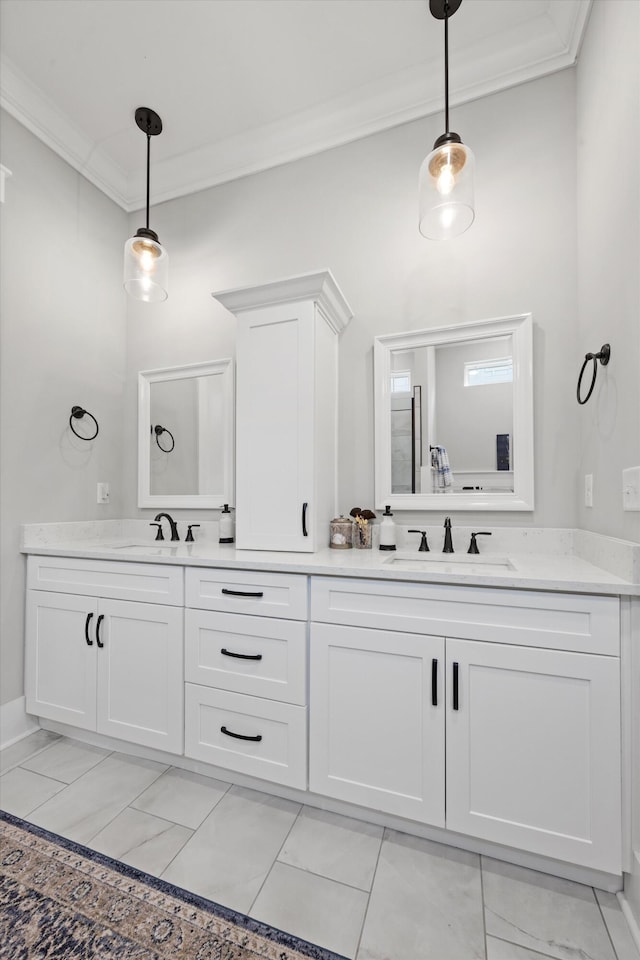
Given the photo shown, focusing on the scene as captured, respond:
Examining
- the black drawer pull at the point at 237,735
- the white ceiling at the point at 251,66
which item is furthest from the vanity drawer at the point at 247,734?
the white ceiling at the point at 251,66

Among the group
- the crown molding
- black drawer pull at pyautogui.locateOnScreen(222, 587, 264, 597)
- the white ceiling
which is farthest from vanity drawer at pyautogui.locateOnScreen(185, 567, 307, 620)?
the crown molding

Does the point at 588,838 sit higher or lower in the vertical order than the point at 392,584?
lower

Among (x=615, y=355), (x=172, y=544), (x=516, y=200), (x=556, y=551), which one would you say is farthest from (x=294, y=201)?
(x=556, y=551)

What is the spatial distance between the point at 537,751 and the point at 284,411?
1.54m

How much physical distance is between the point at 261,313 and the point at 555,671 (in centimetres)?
183

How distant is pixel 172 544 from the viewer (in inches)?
96.7

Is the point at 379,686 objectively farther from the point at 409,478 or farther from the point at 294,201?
the point at 294,201

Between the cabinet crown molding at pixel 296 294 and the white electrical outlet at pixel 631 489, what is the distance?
1357 mm

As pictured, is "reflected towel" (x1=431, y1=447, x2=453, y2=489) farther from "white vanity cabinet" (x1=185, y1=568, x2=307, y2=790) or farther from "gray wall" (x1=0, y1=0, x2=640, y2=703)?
"white vanity cabinet" (x1=185, y1=568, x2=307, y2=790)

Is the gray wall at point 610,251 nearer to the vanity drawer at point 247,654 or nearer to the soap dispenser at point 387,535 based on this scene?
the soap dispenser at point 387,535

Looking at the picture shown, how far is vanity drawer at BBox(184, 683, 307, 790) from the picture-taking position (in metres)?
1.58

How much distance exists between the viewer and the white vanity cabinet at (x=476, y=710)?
124 centimetres

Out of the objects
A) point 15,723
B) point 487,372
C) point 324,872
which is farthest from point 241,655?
point 487,372

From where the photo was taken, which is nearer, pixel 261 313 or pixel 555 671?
pixel 555 671
